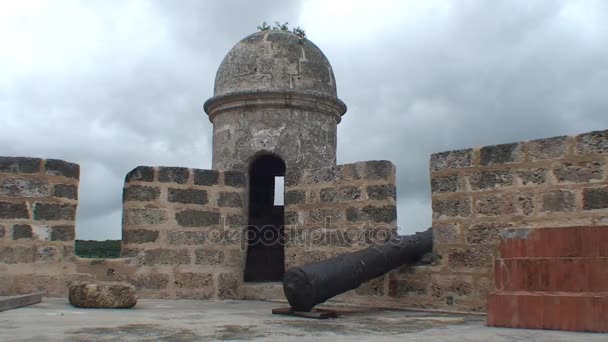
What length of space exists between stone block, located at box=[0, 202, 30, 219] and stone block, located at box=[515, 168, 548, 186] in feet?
16.4

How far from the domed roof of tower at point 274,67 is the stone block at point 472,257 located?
327 centimetres

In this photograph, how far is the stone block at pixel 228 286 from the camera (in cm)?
733

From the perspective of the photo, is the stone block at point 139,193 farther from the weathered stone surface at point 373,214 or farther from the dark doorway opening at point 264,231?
the weathered stone surface at point 373,214

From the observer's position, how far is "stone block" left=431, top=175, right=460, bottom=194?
591 cm

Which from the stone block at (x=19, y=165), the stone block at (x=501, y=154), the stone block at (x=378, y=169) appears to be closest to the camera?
the stone block at (x=501, y=154)

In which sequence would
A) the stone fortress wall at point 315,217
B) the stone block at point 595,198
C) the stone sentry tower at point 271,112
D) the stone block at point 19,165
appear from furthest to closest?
the stone sentry tower at point 271,112, the stone block at point 19,165, the stone fortress wall at point 315,217, the stone block at point 595,198

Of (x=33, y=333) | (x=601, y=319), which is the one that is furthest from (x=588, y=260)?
(x=33, y=333)

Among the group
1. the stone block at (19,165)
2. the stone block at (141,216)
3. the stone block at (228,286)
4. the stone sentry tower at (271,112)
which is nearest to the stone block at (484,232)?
the stone sentry tower at (271,112)

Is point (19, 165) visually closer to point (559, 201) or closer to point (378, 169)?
point (378, 169)

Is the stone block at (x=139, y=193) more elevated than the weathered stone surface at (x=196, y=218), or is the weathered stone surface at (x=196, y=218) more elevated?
the stone block at (x=139, y=193)

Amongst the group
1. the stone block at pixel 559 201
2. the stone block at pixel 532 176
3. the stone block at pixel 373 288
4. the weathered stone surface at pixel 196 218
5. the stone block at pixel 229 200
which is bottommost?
the stone block at pixel 373 288

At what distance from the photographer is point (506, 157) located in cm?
557

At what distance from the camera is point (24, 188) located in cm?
645

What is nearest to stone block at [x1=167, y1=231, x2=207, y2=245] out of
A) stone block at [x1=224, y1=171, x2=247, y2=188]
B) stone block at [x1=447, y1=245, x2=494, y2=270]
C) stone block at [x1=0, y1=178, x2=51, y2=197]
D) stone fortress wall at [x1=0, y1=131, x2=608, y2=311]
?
stone fortress wall at [x1=0, y1=131, x2=608, y2=311]
